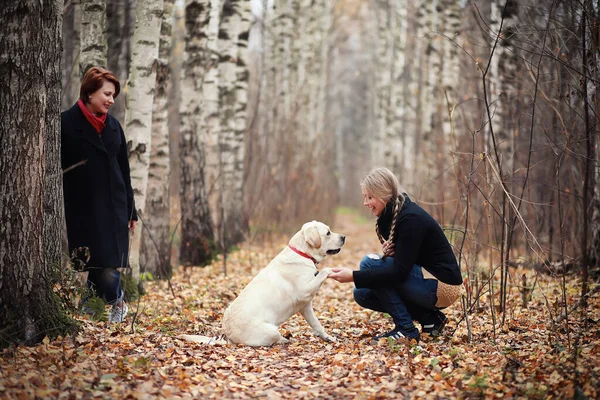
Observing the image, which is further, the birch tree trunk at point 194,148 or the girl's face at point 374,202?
the birch tree trunk at point 194,148

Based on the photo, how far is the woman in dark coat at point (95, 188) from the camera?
564 centimetres

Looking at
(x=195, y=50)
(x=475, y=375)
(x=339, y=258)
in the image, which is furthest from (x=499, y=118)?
(x=475, y=375)

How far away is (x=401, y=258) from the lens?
539 cm

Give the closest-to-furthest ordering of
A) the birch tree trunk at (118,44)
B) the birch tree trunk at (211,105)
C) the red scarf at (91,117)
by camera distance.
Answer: the red scarf at (91,117) < the birch tree trunk at (211,105) < the birch tree trunk at (118,44)

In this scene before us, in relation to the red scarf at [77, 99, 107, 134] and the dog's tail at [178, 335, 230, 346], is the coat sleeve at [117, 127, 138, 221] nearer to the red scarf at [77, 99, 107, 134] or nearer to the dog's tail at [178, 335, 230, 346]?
the red scarf at [77, 99, 107, 134]

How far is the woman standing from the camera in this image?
211 inches

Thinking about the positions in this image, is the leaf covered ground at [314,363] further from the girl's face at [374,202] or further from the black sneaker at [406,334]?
the girl's face at [374,202]

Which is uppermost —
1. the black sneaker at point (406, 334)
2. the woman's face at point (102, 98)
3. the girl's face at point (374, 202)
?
the woman's face at point (102, 98)

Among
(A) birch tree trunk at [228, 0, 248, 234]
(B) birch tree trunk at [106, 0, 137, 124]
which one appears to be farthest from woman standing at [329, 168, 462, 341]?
(B) birch tree trunk at [106, 0, 137, 124]

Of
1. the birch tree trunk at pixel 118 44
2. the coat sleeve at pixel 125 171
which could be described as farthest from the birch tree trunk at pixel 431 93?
the coat sleeve at pixel 125 171

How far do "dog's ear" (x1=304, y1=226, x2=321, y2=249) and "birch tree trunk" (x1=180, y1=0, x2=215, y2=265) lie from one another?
182 inches

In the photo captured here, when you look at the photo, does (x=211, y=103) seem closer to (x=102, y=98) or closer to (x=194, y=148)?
(x=194, y=148)

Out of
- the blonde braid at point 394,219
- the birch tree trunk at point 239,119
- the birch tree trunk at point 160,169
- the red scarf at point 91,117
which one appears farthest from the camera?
the birch tree trunk at point 239,119

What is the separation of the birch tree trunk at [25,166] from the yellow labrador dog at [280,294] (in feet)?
4.25
